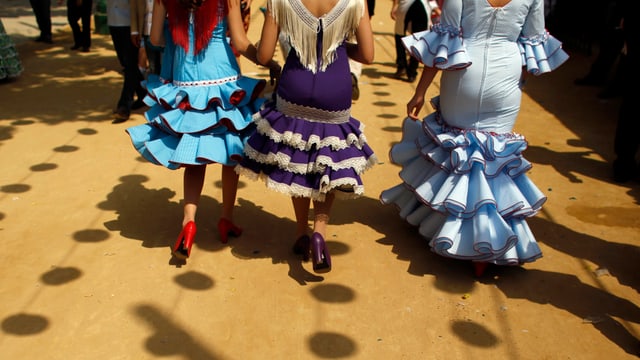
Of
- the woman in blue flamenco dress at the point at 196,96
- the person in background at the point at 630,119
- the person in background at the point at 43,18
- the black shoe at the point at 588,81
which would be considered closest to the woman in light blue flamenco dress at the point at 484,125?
the woman in blue flamenco dress at the point at 196,96

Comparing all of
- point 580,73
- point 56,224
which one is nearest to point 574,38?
point 580,73

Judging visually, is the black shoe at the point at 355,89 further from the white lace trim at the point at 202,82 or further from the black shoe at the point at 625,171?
the white lace trim at the point at 202,82

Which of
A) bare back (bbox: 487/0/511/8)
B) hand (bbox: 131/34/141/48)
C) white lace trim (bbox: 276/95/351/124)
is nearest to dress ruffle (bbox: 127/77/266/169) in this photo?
white lace trim (bbox: 276/95/351/124)

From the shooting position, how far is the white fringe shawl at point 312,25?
3.53 m

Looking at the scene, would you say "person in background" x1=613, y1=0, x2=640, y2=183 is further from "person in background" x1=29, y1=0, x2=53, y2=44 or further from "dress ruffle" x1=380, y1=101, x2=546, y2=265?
"person in background" x1=29, y1=0, x2=53, y2=44

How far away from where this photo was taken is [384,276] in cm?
405

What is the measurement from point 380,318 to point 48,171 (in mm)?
3376

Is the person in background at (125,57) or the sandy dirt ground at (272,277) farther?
the person in background at (125,57)

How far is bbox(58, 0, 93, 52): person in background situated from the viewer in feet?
33.1

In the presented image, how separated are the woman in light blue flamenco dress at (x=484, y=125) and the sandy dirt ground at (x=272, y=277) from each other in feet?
0.98

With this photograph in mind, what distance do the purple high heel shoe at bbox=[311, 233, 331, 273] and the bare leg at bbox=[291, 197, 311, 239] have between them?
0.36m

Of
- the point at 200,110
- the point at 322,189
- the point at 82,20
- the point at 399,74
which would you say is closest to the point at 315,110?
the point at 322,189

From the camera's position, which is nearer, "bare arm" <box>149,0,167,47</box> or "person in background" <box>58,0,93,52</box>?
"bare arm" <box>149,0,167,47</box>

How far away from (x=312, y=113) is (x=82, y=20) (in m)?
8.12
